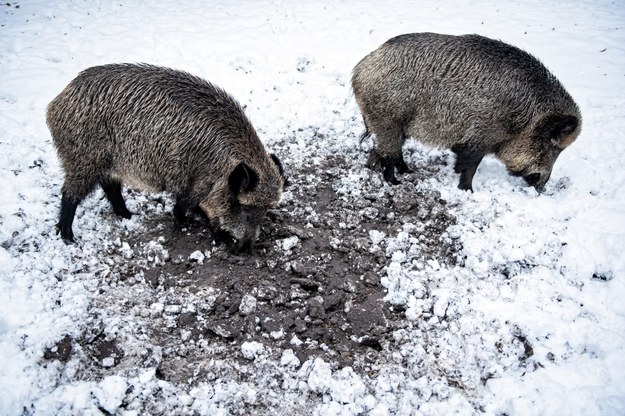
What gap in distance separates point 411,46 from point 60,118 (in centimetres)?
375

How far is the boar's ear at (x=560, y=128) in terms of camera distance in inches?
175

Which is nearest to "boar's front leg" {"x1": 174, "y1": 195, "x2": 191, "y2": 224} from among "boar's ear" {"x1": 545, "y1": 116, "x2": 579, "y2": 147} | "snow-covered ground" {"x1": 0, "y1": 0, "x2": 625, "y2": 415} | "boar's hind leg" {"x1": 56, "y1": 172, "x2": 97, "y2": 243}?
"snow-covered ground" {"x1": 0, "y1": 0, "x2": 625, "y2": 415}

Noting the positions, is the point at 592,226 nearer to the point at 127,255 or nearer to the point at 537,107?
the point at 537,107

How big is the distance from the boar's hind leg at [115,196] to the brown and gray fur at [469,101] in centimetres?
291

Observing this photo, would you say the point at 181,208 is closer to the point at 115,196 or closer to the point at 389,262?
the point at 115,196

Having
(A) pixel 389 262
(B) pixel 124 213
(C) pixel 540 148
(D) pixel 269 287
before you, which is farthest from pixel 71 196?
(C) pixel 540 148

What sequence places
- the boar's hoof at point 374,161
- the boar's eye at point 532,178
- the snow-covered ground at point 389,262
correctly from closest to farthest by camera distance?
the snow-covered ground at point 389,262, the boar's eye at point 532,178, the boar's hoof at point 374,161

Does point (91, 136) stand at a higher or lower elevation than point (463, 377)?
higher

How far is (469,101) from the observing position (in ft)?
15.2

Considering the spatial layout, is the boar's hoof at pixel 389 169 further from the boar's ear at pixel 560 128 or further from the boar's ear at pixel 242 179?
the boar's ear at pixel 242 179

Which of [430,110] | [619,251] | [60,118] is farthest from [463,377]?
[60,118]

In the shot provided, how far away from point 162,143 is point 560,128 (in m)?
4.20

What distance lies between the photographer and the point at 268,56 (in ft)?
25.1

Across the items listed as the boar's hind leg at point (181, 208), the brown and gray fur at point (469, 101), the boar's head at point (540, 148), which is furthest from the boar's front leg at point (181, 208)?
the boar's head at point (540, 148)
